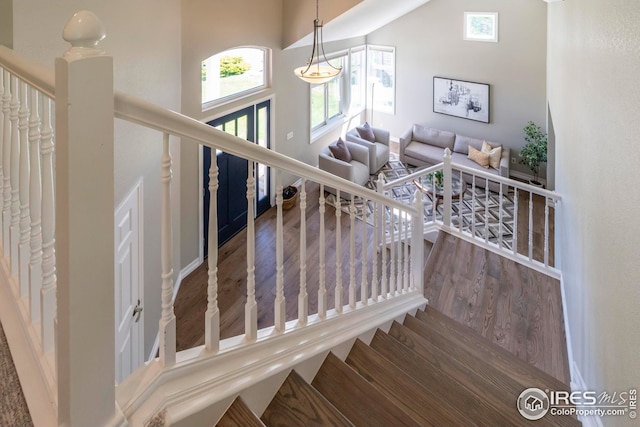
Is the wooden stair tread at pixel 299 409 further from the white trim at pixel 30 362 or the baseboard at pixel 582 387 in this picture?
the baseboard at pixel 582 387

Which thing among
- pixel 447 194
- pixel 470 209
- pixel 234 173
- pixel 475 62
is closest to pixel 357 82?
pixel 475 62

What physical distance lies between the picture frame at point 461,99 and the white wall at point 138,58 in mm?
6139

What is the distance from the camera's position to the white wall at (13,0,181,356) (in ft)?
6.15

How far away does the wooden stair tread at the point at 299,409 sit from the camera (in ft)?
4.39

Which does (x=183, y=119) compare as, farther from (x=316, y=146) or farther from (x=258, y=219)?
(x=316, y=146)

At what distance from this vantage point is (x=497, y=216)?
21.7 ft

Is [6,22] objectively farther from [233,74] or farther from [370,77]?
[370,77]

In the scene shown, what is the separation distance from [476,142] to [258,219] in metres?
4.73

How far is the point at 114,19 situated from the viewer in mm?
2566

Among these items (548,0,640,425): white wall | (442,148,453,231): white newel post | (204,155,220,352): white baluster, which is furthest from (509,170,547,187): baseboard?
(204,155,220,352): white baluster

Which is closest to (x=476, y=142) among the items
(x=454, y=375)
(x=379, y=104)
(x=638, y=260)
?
(x=379, y=104)

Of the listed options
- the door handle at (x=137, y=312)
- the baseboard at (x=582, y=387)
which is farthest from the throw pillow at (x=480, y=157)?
the door handle at (x=137, y=312)

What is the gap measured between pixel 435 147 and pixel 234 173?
4.78 m

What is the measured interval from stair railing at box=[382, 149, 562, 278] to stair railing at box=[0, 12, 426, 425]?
121 inches
